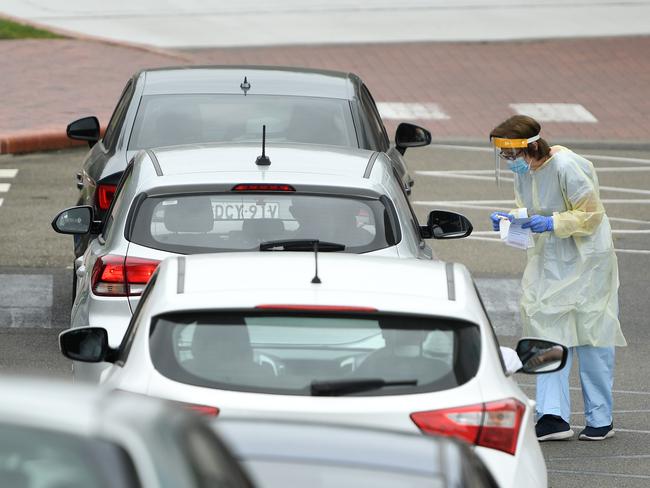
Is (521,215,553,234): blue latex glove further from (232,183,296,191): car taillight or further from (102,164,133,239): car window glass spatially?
(102,164,133,239): car window glass

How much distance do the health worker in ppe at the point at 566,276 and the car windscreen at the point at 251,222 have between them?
43.0 inches

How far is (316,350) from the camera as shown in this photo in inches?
217

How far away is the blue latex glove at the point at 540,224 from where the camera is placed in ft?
27.8

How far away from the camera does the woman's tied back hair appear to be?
27.6 ft

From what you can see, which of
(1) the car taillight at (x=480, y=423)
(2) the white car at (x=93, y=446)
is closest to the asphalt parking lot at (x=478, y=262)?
(1) the car taillight at (x=480, y=423)

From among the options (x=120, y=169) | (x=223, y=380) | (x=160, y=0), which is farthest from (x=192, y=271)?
(x=160, y=0)

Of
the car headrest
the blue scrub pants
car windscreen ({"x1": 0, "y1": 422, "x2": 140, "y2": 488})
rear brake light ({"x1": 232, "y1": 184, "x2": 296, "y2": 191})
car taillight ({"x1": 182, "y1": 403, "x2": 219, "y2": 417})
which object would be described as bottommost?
the blue scrub pants

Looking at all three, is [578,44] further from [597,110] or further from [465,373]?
[465,373]

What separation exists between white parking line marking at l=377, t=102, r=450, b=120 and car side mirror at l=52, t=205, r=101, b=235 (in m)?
11.0

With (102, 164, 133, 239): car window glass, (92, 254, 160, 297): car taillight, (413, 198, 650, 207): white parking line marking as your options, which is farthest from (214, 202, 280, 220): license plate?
(413, 198, 650, 207): white parking line marking

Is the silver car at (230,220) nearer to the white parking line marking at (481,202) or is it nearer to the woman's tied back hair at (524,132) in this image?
the woman's tied back hair at (524,132)

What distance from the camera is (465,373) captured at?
17.9 ft

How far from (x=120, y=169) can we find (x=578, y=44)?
649 inches

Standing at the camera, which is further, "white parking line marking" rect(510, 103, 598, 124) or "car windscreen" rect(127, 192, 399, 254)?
"white parking line marking" rect(510, 103, 598, 124)
